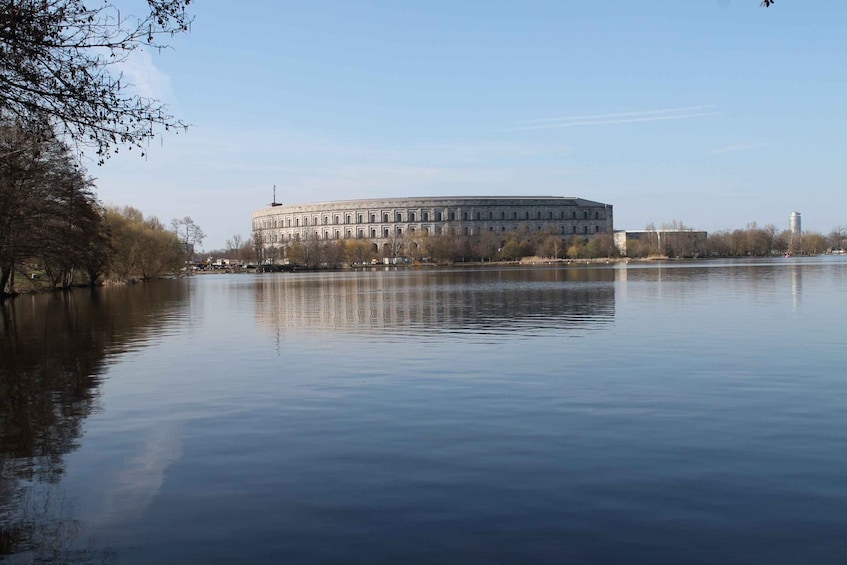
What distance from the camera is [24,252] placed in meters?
42.9

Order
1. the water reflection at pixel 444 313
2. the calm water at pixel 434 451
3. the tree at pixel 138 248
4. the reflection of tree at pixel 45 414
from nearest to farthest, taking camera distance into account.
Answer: the calm water at pixel 434 451
the reflection of tree at pixel 45 414
the water reflection at pixel 444 313
the tree at pixel 138 248

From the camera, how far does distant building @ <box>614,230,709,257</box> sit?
16075 centimetres

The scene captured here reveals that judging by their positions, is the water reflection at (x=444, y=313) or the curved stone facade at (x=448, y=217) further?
the curved stone facade at (x=448, y=217)

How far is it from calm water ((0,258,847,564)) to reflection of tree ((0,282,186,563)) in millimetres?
41

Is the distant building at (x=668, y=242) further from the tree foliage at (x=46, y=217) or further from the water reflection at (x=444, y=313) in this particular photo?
the tree foliage at (x=46, y=217)

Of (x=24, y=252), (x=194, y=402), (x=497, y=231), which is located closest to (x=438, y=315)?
(x=194, y=402)

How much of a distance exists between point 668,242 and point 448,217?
48971 mm

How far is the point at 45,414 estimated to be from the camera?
40.2ft

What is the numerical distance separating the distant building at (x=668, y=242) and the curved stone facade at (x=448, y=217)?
12.0 m

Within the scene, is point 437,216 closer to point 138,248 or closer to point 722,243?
point 722,243

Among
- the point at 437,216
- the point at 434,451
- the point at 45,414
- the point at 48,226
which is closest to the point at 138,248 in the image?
the point at 48,226

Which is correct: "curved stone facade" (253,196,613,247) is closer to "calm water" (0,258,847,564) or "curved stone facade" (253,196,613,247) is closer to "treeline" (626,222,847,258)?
"treeline" (626,222,847,258)

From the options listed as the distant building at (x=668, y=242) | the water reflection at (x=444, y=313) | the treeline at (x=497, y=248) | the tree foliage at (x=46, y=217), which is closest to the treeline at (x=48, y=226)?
the tree foliage at (x=46, y=217)

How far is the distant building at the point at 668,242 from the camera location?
16075cm
